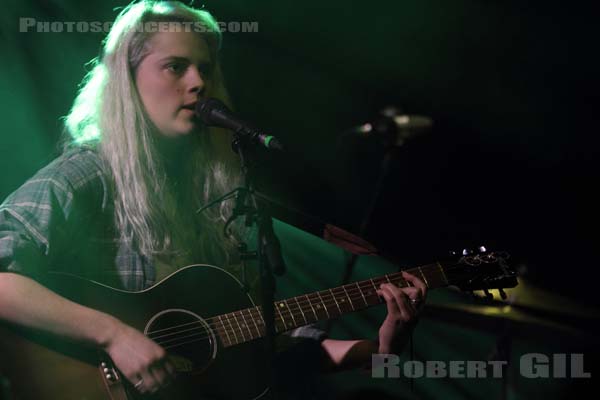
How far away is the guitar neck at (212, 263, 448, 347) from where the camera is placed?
2.08 m

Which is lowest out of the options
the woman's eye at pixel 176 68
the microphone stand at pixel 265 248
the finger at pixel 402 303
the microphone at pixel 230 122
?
the finger at pixel 402 303

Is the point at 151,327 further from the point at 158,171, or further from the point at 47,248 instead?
the point at 158,171

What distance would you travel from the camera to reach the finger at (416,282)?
93.1 inches

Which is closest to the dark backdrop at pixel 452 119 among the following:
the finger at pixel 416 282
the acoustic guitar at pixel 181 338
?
the finger at pixel 416 282

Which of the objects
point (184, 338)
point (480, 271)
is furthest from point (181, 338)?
point (480, 271)

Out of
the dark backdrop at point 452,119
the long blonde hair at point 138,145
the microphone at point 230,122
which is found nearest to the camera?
the microphone at point 230,122

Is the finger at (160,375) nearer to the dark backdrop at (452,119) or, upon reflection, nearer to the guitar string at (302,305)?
the guitar string at (302,305)


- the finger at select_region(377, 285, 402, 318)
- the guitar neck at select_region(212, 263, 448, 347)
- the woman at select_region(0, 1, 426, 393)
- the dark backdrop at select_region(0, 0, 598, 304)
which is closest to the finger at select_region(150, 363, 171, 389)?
the woman at select_region(0, 1, 426, 393)

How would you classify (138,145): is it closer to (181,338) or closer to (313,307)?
(181,338)

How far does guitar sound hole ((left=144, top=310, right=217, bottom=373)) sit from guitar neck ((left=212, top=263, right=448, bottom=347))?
6 cm

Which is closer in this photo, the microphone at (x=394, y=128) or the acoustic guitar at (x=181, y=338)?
the acoustic guitar at (x=181, y=338)

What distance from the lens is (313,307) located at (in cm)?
225

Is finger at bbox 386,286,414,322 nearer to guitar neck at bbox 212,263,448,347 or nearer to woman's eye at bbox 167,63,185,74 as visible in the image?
guitar neck at bbox 212,263,448,347

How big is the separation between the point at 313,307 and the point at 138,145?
36.0 inches
